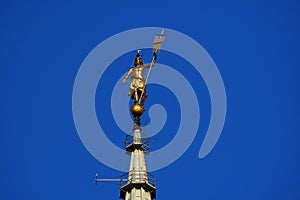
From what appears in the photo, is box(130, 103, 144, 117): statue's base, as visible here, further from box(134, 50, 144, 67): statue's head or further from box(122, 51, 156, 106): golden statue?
box(134, 50, 144, 67): statue's head

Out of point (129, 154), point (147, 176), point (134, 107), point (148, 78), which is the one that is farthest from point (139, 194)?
point (148, 78)

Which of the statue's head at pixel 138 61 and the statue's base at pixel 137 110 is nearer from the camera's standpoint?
the statue's base at pixel 137 110

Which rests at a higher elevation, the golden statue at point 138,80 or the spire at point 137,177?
the golden statue at point 138,80

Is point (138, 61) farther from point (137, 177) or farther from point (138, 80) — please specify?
point (137, 177)

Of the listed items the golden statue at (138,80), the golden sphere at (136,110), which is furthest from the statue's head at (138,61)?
the golden sphere at (136,110)

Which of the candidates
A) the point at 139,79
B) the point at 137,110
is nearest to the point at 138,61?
the point at 139,79

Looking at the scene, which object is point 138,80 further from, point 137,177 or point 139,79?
point 137,177

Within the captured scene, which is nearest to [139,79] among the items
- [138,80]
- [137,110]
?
[138,80]

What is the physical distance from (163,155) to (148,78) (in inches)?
276

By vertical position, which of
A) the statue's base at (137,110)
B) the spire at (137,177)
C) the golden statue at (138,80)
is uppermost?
the golden statue at (138,80)

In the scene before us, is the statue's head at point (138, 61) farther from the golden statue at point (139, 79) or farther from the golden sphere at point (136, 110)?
the golden sphere at point (136, 110)

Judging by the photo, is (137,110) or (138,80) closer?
(137,110)

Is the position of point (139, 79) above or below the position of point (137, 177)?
above

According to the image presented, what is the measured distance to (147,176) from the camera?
126 feet
